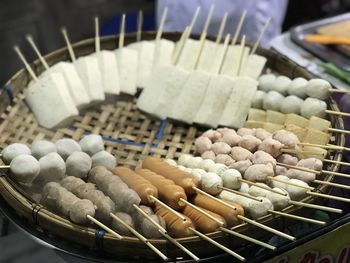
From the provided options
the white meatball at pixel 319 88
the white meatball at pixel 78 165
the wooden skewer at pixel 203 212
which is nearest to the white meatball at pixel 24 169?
the white meatball at pixel 78 165

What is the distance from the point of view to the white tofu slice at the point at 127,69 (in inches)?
116

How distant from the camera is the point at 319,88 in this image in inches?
101

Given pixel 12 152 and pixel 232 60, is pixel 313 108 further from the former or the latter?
pixel 12 152

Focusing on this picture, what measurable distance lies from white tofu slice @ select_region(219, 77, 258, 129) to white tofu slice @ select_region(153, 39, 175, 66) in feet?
1.79

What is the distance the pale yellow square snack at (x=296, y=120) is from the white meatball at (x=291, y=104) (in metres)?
0.07

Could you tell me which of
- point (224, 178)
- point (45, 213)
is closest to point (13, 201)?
point (45, 213)

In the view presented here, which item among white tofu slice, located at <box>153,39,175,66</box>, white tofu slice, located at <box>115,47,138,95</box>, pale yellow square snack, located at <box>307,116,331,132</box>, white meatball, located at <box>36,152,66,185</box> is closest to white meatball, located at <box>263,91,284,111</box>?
pale yellow square snack, located at <box>307,116,331,132</box>

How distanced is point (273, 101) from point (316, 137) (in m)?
0.43

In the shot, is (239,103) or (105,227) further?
(239,103)

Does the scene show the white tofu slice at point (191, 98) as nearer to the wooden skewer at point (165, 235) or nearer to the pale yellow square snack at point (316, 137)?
the pale yellow square snack at point (316, 137)

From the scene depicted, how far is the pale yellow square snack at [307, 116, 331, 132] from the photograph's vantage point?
240cm

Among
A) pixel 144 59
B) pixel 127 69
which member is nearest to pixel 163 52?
pixel 144 59

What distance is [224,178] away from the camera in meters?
2.09

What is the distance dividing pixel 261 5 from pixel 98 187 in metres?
2.60
